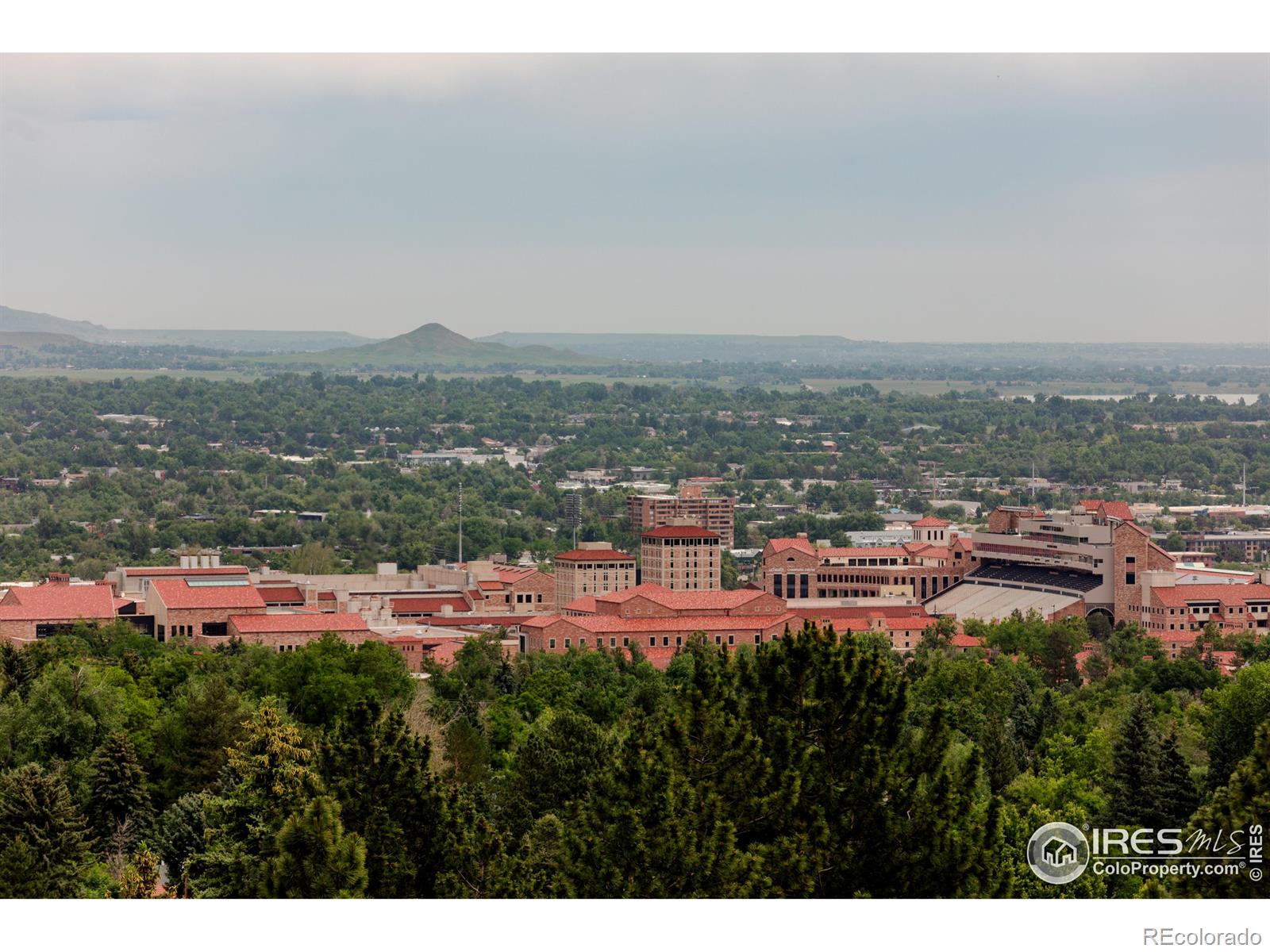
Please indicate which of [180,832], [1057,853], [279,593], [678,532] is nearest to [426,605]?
[279,593]

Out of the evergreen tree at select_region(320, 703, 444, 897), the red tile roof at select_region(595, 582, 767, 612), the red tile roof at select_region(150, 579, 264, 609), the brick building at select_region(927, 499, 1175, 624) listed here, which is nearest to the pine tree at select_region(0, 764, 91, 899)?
the evergreen tree at select_region(320, 703, 444, 897)

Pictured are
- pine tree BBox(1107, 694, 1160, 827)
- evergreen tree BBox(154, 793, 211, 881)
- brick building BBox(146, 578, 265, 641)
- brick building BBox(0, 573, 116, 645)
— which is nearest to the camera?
evergreen tree BBox(154, 793, 211, 881)

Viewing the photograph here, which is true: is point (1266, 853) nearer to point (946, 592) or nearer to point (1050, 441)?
point (946, 592)

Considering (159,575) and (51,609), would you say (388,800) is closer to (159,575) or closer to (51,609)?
(51,609)

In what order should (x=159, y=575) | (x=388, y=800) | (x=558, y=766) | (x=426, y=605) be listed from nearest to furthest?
(x=388, y=800) → (x=558, y=766) → (x=159, y=575) → (x=426, y=605)

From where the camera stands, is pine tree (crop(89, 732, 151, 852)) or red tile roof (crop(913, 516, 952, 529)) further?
red tile roof (crop(913, 516, 952, 529))

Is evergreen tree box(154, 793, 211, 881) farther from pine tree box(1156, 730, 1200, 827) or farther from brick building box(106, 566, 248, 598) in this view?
brick building box(106, 566, 248, 598)

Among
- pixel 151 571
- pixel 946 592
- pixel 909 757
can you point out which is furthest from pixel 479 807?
pixel 946 592
